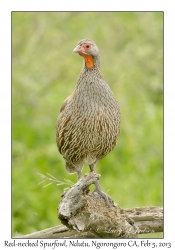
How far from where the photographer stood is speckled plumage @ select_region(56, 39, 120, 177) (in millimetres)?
6098

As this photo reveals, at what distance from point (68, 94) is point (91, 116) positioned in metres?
4.37

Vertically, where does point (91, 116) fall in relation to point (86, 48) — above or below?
below

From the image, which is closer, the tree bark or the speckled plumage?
the tree bark

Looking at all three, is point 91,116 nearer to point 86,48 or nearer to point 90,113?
point 90,113

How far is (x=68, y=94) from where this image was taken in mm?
10406

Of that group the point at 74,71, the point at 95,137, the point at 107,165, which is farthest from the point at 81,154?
the point at 107,165

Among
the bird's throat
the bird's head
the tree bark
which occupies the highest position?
the bird's head

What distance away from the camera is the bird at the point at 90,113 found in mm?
6094

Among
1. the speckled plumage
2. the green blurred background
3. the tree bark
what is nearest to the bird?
the speckled plumage

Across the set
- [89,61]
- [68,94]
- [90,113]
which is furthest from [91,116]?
[68,94]

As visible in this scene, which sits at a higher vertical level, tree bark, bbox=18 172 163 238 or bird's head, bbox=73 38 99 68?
bird's head, bbox=73 38 99 68

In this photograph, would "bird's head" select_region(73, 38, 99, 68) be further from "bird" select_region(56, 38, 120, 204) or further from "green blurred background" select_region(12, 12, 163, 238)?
"green blurred background" select_region(12, 12, 163, 238)

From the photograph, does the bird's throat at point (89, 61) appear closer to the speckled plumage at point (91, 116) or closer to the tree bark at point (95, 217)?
the speckled plumage at point (91, 116)
